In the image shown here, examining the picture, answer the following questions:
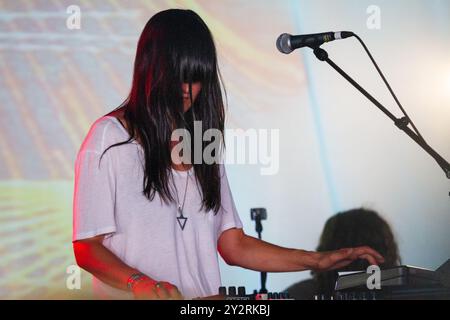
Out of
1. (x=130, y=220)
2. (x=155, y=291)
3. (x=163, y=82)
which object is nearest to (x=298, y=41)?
(x=163, y=82)

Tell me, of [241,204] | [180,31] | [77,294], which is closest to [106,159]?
[180,31]

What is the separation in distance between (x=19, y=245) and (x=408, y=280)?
1741 millimetres

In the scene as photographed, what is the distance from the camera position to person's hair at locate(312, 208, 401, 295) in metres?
3.67

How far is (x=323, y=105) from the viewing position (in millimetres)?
3742

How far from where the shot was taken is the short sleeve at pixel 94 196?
7.02 ft

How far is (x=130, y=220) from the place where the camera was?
222cm

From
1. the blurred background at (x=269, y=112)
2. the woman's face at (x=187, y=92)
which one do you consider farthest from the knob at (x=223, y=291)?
the blurred background at (x=269, y=112)

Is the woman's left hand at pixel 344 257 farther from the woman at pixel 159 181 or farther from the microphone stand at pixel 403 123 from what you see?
the microphone stand at pixel 403 123

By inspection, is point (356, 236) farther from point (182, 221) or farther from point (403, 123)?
point (182, 221)

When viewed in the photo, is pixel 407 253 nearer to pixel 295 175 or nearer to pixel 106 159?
pixel 295 175

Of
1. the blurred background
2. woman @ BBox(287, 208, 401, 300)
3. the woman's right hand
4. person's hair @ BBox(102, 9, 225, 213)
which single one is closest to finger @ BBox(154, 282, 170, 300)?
the woman's right hand

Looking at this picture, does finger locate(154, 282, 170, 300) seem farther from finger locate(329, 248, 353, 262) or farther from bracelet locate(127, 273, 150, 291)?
finger locate(329, 248, 353, 262)

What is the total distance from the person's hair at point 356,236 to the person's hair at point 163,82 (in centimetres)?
154

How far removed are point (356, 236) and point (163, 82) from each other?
5.79 feet
